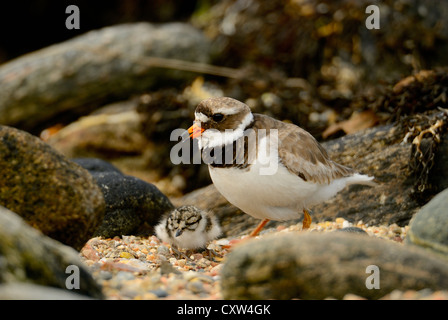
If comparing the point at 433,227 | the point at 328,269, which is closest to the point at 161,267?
the point at 328,269

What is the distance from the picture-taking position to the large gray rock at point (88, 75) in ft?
34.6

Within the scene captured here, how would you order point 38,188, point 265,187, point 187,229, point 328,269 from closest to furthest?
point 328,269, point 38,188, point 265,187, point 187,229

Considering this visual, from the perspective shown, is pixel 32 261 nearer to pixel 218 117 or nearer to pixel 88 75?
pixel 218 117

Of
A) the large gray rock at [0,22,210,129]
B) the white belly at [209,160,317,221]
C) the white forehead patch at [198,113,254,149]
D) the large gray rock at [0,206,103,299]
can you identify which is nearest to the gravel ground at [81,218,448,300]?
the large gray rock at [0,206,103,299]

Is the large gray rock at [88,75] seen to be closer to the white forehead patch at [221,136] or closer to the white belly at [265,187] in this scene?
the white forehead patch at [221,136]

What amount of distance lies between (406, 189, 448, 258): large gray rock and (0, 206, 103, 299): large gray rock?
2254 mm

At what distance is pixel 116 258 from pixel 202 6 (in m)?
9.17

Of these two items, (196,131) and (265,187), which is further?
(196,131)

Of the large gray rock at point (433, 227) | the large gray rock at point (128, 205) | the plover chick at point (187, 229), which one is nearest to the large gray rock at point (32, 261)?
the plover chick at point (187, 229)

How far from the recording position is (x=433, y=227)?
3963 millimetres

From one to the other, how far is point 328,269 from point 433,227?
1077 mm

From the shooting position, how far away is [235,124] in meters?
5.09
